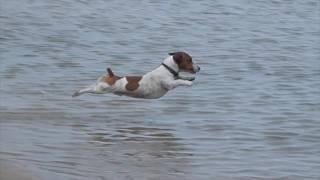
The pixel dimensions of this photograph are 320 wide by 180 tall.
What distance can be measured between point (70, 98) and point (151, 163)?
289 cm

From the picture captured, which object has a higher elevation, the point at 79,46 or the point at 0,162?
the point at 0,162

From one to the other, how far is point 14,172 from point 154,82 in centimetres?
310

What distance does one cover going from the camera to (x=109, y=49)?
13.6m

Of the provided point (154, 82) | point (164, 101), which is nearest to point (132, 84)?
point (154, 82)

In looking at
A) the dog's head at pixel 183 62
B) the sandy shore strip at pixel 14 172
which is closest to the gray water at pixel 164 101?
the sandy shore strip at pixel 14 172

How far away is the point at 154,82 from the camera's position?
933cm

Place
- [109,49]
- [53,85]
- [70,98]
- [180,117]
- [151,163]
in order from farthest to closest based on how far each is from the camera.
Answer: [109,49] → [53,85] → [70,98] → [180,117] → [151,163]

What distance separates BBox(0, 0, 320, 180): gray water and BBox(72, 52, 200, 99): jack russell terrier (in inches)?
8.4

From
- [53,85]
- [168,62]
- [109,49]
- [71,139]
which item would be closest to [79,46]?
[109,49]

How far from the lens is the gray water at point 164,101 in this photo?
7.34 meters

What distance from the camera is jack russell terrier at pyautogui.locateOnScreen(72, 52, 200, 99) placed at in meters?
9.30

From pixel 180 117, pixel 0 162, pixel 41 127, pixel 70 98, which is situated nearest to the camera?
pixel 0 162

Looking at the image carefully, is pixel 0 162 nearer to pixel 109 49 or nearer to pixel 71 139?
pixel 71 139

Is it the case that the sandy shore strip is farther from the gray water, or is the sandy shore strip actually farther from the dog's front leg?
the dog's front leg
